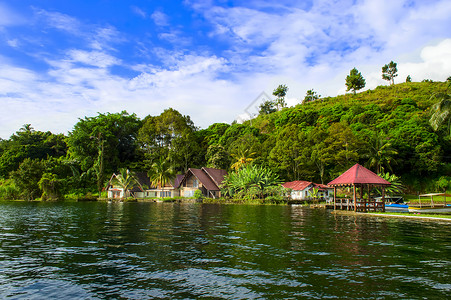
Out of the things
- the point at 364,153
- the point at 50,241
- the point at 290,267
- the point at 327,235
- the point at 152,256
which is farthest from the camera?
the point at 364,153

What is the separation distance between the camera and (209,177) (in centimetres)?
6544

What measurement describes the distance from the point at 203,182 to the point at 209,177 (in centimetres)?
364

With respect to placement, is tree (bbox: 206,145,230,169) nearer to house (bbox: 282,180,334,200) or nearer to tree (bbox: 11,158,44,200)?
house (bbox: 282,180,334,200)

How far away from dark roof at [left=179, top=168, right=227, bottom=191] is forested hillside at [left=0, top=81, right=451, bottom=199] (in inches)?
168

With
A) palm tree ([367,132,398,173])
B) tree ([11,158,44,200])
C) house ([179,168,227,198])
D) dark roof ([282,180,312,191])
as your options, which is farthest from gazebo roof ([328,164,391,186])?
tree ([11,158,44,200])

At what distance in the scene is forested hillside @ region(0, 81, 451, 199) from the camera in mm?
55688

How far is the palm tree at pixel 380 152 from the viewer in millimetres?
53531

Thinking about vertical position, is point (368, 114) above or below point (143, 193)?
above

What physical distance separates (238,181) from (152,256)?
45.4m

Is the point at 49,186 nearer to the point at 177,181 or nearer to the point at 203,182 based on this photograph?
the point at 177,181

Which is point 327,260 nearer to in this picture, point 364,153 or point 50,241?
point 50,241

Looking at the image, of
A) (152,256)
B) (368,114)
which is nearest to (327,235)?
(152,256)

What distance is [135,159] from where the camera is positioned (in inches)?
3314

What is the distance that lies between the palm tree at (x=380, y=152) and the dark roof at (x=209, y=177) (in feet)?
97.9
